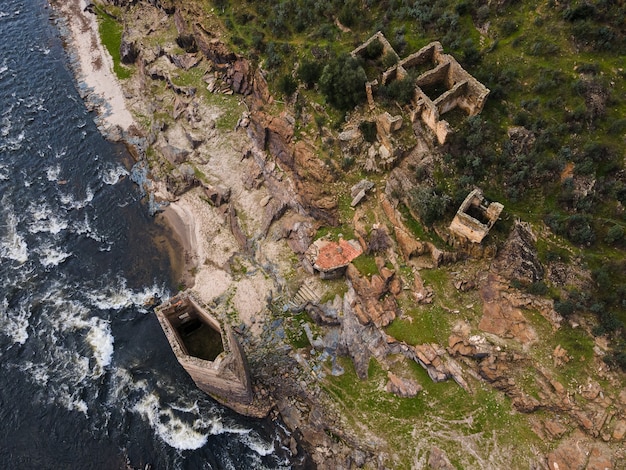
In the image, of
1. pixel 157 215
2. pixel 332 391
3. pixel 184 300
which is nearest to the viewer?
→ pixel 184 300

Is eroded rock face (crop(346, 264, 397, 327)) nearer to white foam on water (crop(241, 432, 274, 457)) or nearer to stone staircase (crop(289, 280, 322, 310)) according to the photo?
stone staircase (crop(289, 280, 322, 310))

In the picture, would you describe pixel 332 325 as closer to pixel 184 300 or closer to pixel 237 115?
pixel 184 300

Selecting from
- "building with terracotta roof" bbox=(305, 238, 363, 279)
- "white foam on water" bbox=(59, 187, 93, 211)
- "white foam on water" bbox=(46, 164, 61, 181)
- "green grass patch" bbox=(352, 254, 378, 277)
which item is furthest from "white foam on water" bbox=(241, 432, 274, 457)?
"white foam on water" bbox=(46, 164, 61, 181)

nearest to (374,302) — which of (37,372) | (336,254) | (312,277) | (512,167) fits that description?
(336,254)

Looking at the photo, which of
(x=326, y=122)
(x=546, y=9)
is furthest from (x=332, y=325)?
(x=546, y=9)

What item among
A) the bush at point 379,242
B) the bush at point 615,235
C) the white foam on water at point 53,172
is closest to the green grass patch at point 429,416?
the bush at point 379,242

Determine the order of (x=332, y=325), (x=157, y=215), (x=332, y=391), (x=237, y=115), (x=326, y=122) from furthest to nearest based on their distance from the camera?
(x=237, y=115) < (x=157, y=215) < (x=326, y=122) < (x=332, y=325) < (x=332, y=391)
